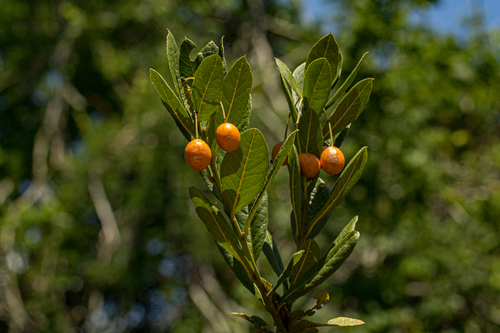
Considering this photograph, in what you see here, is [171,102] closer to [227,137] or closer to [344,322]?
[227,137]

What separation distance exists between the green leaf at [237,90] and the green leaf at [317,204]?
0.10 m

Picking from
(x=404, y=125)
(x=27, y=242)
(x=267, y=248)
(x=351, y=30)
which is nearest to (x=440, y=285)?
(x=404, y=125)

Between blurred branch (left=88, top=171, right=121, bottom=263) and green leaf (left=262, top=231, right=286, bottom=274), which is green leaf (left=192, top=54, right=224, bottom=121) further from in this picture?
blurred branch (left=88, top=171, right=121, bottom=263)

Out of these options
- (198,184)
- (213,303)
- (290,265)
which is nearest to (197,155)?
(290,265)

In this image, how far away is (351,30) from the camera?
2301 mm

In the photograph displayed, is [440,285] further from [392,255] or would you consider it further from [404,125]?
[404,125]

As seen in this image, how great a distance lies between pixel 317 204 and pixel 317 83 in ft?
0.35

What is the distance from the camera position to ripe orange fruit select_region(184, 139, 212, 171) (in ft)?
0.85

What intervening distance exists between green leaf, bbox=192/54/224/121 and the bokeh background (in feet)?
5.49

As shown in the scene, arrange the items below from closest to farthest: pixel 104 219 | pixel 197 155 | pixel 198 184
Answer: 1. pixel 197 155
2. pixel 198 184
3. pixel 104 219

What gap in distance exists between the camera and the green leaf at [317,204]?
331 millimetres

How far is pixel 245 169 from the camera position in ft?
0.91

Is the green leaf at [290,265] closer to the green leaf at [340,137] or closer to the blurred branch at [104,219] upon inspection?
the green leaf at [340,137]

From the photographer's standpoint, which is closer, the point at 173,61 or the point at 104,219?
the point at 173,61
